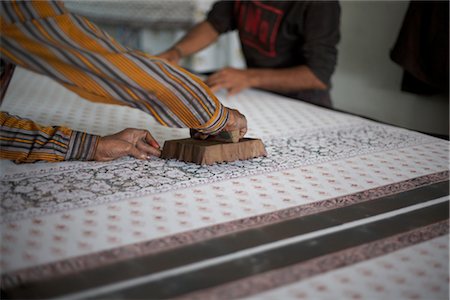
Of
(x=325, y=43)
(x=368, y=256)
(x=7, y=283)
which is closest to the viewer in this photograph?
(x=7, y=283)

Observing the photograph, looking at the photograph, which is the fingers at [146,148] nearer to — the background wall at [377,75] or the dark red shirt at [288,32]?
the dark red shirt at [288,32]

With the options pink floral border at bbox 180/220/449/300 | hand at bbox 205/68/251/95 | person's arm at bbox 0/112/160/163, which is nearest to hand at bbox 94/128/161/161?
person's arm at bbox 0/112/160/163

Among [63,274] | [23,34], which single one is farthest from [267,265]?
[23,34]

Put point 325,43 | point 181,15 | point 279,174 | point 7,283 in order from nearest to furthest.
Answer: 1. point 7,283
2. point 279,174
3. point 325,43
4. point 181,15

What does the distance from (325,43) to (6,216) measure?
→ 1.64 metres

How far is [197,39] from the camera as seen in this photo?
8.91 feet

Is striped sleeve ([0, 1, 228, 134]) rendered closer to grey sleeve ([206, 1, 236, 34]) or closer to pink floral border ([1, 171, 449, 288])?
pink floral border ([1, 171, 449, 288])

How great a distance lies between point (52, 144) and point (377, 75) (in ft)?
6.68

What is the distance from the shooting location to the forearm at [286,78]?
7.70ft

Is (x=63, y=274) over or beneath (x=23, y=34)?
beneath

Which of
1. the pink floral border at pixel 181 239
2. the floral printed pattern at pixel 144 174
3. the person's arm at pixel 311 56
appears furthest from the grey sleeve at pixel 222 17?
the pink floral border at pixel 181 239

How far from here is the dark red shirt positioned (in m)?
2.32

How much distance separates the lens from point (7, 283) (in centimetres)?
79

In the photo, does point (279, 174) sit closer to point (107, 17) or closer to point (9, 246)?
point (9, 246)
